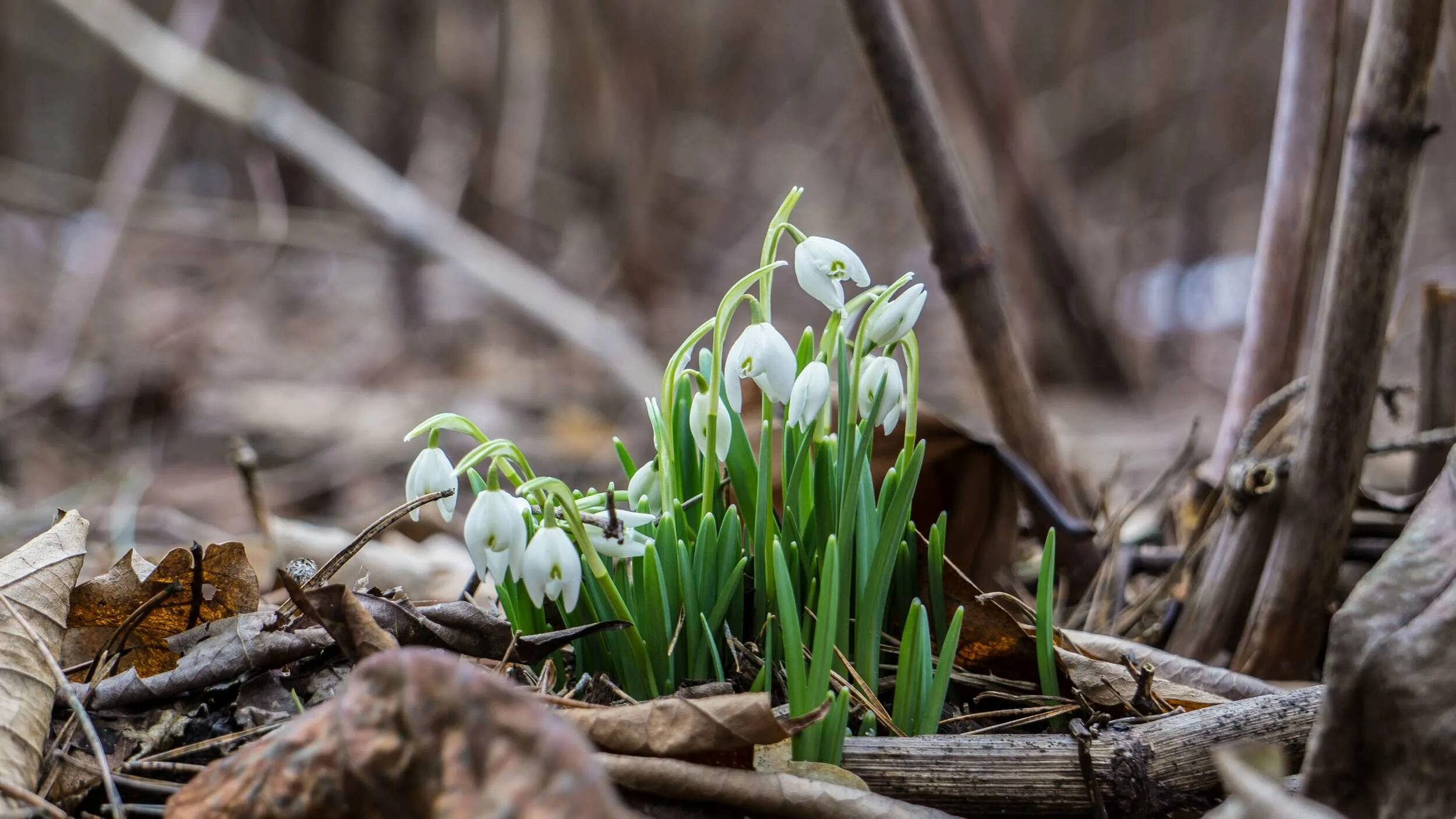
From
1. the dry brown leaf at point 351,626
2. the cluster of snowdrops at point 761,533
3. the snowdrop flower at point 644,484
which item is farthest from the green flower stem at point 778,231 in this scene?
the dry brown leaf at point 351,626

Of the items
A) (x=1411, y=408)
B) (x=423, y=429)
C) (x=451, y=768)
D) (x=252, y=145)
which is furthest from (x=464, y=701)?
(x=252, y=145)

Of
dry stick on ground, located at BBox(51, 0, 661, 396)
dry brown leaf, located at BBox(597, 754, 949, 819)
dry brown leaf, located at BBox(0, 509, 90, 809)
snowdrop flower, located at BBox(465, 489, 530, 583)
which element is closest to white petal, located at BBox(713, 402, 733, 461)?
snowdrop flower, located at BBox(465, 489, 530, 583)

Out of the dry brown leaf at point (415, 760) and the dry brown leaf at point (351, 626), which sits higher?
the dry brown leaf at point (351, 626)

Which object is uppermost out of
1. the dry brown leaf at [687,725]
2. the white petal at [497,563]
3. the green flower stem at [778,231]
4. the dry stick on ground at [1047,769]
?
the green flower stem at [778,231]

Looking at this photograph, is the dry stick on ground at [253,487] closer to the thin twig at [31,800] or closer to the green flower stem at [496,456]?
the green flower stem at [496,456]

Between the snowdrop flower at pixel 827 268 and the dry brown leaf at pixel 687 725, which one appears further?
the snowdrop flower at pixel 827 268

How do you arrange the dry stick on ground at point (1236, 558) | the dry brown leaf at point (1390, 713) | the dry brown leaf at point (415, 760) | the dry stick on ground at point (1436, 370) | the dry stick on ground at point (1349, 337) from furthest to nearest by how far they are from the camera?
the dry stick on ground at point (1436, 370)
the dry stick on ground at point (1236, 558)
the dry stick on ground at point (1349, 337)
the dry brown leaf at point (1390, 713)
the dry brown leaf at point (415, 760)

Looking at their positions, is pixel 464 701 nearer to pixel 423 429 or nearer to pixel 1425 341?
pixel 423 429

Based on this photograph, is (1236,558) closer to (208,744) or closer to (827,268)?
(827,268)

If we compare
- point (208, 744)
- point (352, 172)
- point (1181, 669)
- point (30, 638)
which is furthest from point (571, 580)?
point (352, 172)
